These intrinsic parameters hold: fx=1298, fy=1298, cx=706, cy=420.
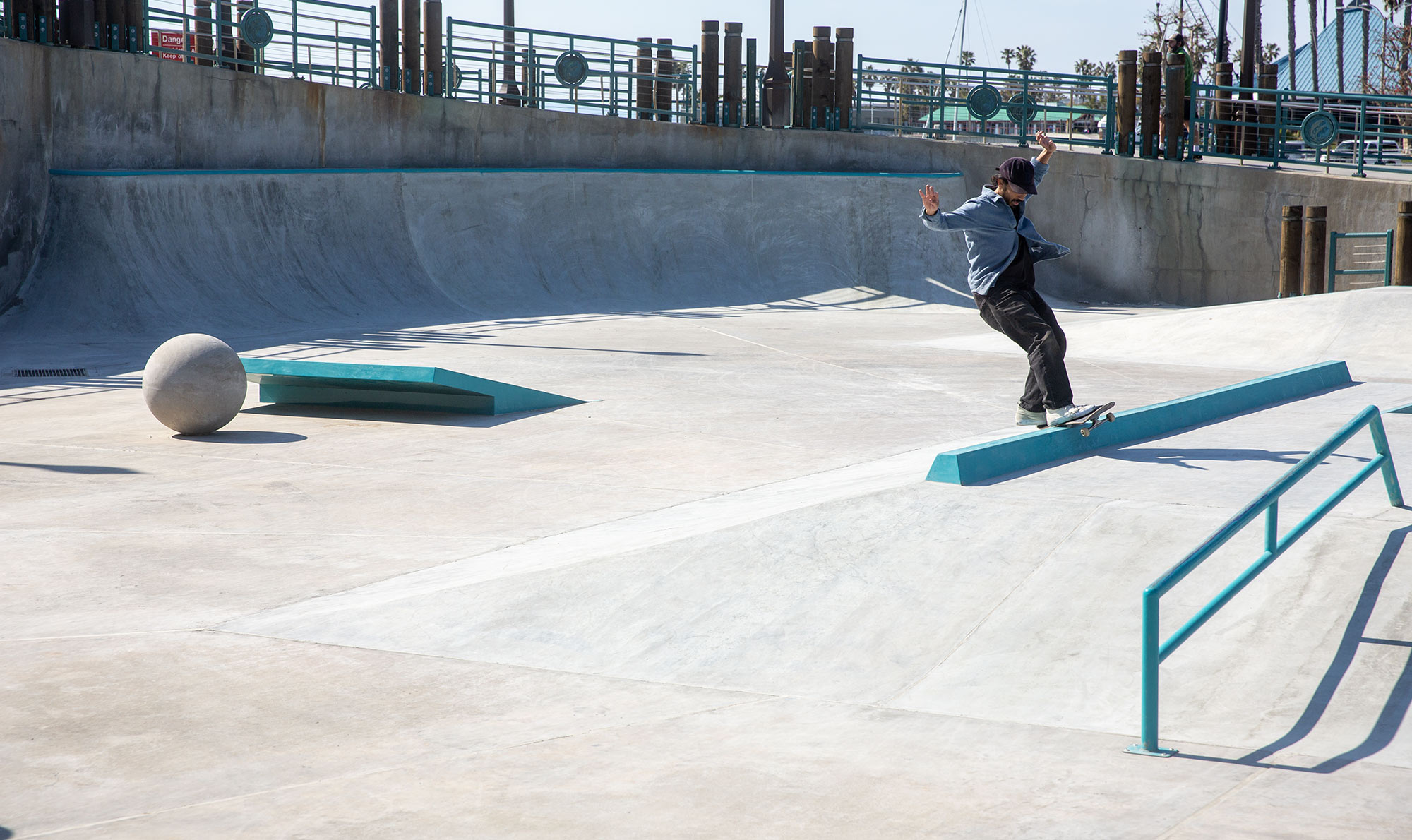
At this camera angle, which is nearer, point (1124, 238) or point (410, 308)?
point (410, 308)

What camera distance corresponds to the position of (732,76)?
26.2m

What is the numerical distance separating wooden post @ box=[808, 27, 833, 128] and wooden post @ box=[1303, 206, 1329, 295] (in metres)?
11.9

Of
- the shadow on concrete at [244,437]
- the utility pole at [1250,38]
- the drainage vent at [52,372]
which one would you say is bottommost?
the shadow on concrete at [244,437]

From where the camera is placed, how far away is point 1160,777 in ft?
12.7

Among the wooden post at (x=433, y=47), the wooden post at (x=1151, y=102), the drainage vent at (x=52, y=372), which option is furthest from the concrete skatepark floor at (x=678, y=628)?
the wooden post at (x=1151, y=102)

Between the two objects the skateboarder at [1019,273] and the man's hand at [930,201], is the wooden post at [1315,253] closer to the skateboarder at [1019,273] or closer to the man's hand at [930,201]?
the skateboarder at [1019,273]

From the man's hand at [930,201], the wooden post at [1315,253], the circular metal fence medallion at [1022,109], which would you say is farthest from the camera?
the circular metal fence medallion at [1022,109]

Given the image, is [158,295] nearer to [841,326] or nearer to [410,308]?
[410,308]

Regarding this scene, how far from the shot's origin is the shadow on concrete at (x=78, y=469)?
8.56m

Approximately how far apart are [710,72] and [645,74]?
4.55ft

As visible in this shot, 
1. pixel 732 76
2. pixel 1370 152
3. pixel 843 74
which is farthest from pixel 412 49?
pixel 1370 152

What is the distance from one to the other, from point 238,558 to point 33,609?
1.08 m

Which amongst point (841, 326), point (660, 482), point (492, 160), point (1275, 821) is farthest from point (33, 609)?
point (492, 160)

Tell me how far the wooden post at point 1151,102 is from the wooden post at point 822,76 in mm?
6125
